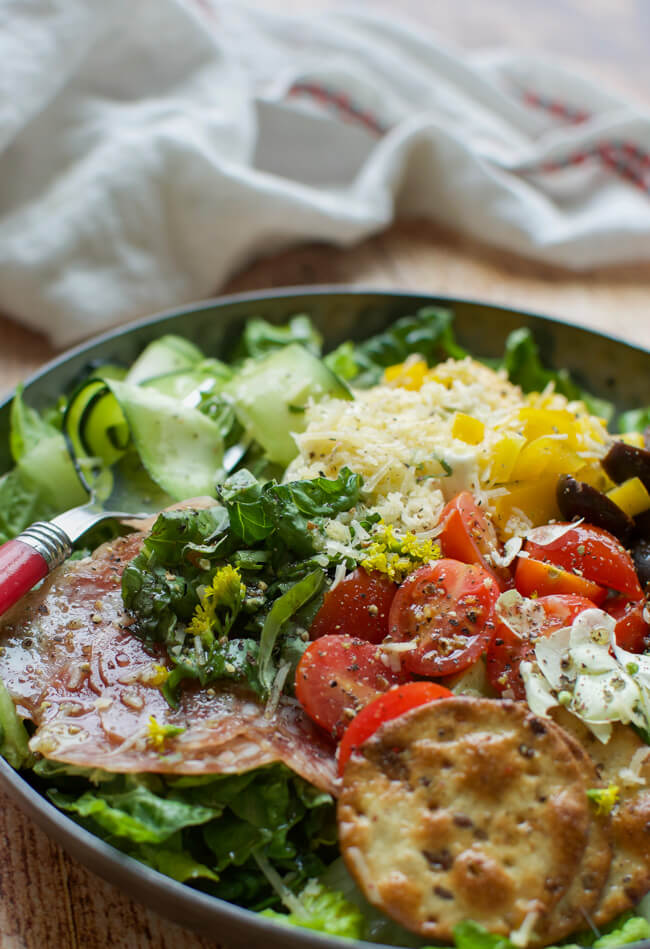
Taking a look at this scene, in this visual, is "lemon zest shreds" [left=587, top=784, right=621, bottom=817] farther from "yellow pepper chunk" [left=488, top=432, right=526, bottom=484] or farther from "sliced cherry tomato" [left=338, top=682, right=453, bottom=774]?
"yellow pepper chunk" [left=488, top=432, right=526, bottom=484]

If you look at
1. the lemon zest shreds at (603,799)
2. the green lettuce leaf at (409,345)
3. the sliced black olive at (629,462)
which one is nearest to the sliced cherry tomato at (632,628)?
the sliced black olive at (629,462)

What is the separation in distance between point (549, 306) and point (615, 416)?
4.11ft

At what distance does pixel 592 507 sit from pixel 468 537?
1.84ft

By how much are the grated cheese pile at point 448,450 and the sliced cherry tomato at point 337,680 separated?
1.92 ft

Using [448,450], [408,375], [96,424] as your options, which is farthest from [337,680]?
[96,424]

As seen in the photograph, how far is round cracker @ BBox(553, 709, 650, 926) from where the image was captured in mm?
2514

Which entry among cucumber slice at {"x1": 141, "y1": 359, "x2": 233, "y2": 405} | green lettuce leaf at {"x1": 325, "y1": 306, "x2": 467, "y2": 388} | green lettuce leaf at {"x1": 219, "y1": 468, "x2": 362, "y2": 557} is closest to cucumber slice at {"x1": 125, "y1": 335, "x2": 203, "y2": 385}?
cucumber slice at {"x1": 141, "y1": 359, "x2": 233, "y2": 405}

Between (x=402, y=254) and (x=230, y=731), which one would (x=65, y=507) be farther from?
(x=402, y=254)

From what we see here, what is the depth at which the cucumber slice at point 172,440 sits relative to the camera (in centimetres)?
386

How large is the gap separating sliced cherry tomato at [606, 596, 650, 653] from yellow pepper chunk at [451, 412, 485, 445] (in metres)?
0.88

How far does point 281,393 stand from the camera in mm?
4020

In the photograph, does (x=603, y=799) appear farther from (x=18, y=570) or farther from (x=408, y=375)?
(x=408, y=375)

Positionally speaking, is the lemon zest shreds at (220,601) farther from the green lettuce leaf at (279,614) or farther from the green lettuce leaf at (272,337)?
the green lettuce leaf at (272,337)

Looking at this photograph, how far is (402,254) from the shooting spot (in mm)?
6078
